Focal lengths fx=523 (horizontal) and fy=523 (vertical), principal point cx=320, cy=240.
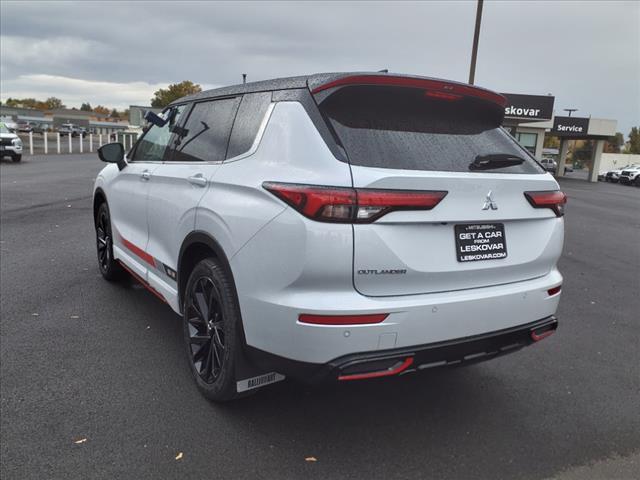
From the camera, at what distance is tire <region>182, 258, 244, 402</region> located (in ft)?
9.11

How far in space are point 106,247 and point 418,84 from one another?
4.00 meters

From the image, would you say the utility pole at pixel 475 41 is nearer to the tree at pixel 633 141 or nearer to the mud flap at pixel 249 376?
the mud flap at pixel 249 376

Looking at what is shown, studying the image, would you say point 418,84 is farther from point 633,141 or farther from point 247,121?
point 633,141

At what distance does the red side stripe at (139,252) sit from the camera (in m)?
4.01

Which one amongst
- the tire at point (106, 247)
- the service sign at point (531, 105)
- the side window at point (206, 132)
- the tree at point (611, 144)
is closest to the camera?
the side window at point (206, 132)

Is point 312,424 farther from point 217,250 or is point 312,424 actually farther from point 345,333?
point 217,250

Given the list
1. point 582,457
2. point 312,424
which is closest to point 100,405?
point 312,424

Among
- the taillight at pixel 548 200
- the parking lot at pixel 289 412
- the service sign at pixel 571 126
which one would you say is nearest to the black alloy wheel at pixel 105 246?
the parking lot at pixel 289 412

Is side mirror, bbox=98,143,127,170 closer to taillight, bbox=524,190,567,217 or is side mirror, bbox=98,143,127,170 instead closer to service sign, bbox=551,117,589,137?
taillight, bbox=524,190,567,217

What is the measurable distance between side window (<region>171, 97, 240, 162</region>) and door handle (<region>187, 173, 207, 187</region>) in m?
0.12

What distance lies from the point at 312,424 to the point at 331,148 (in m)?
1.60

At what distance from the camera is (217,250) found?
2.85m

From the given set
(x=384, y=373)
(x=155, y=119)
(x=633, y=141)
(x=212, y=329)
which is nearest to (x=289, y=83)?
(x=212, y=329)

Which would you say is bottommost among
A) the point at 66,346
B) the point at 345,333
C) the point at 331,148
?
the point at 66,346
